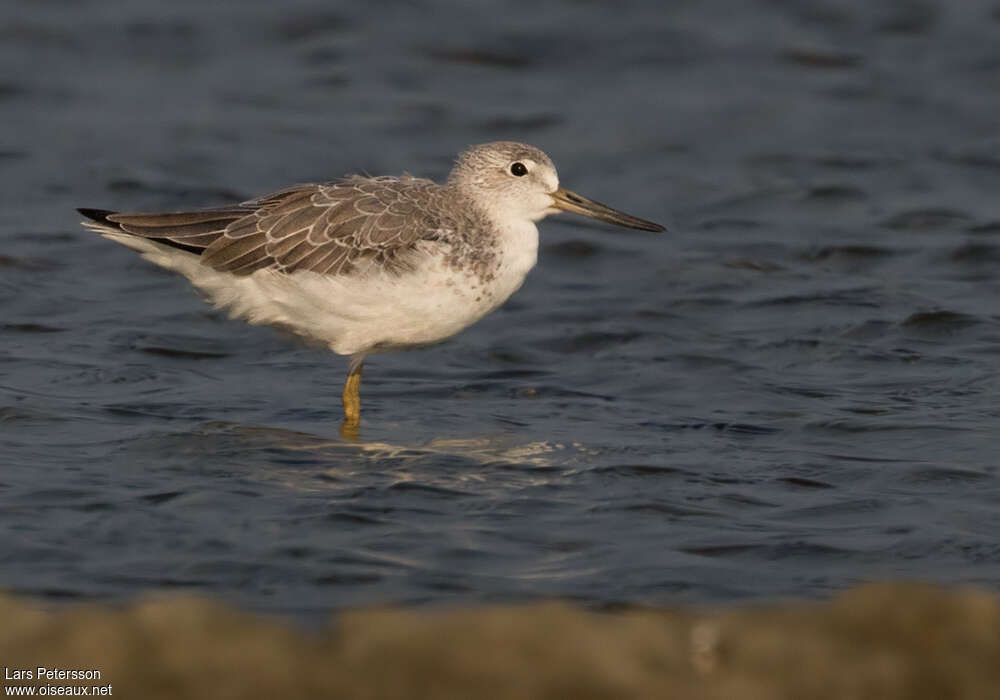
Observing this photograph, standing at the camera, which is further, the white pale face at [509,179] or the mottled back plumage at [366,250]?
the white pale face at [509,179]

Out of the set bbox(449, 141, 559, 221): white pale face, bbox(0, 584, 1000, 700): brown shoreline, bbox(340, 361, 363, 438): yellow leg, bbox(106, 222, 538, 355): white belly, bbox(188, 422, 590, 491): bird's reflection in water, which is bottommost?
bbox(188, 422, 590, 491): bird's reflection in water

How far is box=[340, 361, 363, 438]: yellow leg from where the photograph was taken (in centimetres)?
947

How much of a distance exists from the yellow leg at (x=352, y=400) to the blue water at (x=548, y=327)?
0.75 feet

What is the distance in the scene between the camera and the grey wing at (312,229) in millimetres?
9266

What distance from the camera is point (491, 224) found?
9.54 meters

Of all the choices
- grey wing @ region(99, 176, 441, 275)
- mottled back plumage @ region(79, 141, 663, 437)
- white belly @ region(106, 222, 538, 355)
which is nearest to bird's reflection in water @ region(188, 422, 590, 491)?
mottled back plumage @ region(79, 141, 663, 437)

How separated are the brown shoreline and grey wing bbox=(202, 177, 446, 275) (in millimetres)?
4322

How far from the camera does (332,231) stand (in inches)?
371

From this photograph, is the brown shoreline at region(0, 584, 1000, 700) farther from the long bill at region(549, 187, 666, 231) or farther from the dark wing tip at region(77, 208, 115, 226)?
the long bill at region(549, 187, 666, 231)

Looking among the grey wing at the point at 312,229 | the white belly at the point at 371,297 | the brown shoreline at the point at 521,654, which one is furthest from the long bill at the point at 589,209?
the brown shoreline at the point at 521,654

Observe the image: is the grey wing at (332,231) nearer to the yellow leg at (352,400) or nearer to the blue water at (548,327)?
the yellow leg at (352,400)

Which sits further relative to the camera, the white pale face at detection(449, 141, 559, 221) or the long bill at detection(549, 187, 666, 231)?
the long bill at detection(549, 187, 666, 231)

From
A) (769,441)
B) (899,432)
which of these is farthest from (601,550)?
(899,432)

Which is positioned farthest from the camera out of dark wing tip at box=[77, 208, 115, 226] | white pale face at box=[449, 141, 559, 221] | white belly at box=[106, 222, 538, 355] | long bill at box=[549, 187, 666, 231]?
long bill at box=[549, 187, 666, 231]
